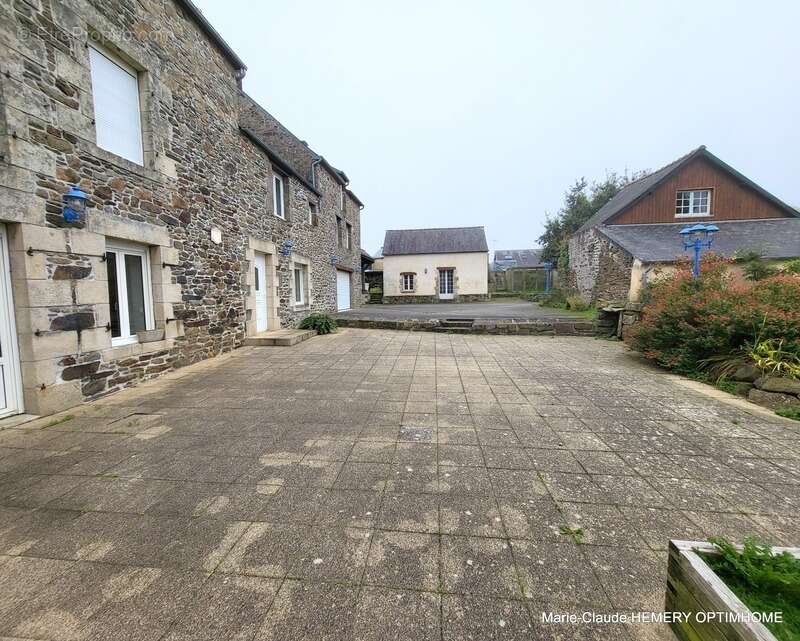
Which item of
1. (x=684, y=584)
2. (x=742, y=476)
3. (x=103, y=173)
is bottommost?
(x=742, y=476)

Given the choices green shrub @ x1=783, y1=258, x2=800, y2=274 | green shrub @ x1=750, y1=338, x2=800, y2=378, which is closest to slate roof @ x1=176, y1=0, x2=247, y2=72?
green shrub @ x1=750, y1=338, x2=800, y2=378

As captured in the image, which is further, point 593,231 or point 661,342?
point 593,231

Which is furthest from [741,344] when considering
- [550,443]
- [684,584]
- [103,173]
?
[103,173]

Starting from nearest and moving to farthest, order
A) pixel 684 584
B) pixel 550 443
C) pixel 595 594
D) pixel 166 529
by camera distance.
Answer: pixel 684 584 → pixel 595 594 → pixel 166 529 → pixel 550 443

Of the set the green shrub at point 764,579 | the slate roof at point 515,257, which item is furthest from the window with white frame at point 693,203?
the slate roof at point 515,257

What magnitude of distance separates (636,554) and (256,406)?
12.4 feet

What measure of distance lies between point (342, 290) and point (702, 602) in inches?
656

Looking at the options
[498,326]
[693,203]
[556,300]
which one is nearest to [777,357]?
[498,326]

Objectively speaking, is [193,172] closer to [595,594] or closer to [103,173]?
[103,173]

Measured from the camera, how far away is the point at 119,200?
4.84 metres

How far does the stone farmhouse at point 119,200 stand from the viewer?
12.3 feet

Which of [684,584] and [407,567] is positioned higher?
[684,584]

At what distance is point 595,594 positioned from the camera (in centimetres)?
162

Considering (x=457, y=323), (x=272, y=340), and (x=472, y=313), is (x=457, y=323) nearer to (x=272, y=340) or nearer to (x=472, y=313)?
(x=472, y=313)
